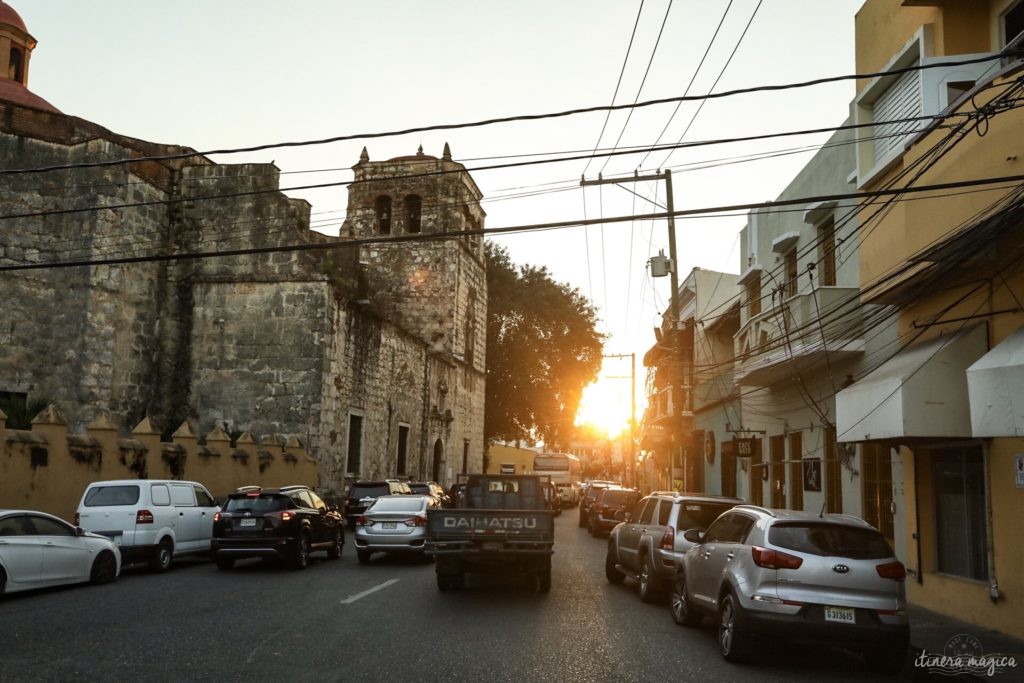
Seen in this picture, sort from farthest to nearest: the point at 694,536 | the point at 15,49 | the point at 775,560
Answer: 1. the point at 15,49
2. the point at 694,536
3. the point at 775,560

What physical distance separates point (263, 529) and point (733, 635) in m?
A: 10.1

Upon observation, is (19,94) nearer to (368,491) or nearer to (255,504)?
(368,491)

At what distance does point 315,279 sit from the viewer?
2864 centimetres

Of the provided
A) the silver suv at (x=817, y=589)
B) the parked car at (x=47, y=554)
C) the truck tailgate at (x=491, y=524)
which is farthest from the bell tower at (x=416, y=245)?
the silver suv at (x=817, y=589)

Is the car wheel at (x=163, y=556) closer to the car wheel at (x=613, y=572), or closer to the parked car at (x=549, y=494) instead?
the parked car at (x=549, y=494)

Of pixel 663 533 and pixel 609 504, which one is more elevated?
pixel 663 533

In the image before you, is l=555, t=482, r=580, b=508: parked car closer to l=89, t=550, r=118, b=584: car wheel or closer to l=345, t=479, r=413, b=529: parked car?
l=345, t=479, r=413, b=529: parked car

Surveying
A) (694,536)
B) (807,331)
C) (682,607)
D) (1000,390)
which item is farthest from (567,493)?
(1000,390)

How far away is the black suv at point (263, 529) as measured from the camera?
1602cm

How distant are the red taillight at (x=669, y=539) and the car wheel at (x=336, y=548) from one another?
8.34 metres

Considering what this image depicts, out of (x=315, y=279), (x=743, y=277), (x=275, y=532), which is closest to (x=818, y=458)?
(x=743, y=277)

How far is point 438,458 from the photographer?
42094 mm

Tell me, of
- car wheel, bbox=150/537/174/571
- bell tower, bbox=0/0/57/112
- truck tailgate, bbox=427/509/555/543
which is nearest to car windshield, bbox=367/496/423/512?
car wheel, bbox=150/537/174/571

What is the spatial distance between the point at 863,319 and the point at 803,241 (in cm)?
510
